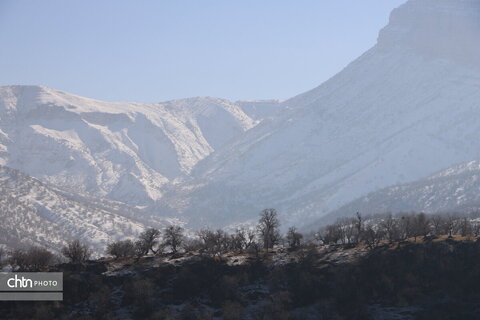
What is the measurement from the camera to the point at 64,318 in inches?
5817

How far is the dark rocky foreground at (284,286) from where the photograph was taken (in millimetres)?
154375

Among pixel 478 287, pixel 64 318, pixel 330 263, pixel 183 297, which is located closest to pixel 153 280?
pixel 183 297

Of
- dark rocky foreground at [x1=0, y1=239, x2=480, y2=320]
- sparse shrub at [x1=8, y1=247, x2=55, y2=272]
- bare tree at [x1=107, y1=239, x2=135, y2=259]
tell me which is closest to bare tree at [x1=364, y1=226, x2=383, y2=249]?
dark rocky foreground at [x1=0, y1=239, x2=480, y2=320]

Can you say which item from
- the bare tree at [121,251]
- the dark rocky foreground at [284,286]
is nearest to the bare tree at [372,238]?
the dark rocky foreground at [284,286]

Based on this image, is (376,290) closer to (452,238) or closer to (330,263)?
(330,263)

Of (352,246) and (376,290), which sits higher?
(352,246)

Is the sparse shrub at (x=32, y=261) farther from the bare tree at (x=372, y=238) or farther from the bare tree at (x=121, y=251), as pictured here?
the bare tree at (x=372, y=238)

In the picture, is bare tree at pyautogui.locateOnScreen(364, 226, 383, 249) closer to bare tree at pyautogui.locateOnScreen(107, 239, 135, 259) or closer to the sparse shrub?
bare tree at pyautogui.locateOnScreen(107, 239, 135, 259)

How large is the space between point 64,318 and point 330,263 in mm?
63870

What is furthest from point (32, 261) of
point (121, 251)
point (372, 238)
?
point (372, 238)

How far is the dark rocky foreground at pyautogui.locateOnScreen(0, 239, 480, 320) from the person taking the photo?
506 feet

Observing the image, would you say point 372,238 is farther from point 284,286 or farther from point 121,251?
point 121,251

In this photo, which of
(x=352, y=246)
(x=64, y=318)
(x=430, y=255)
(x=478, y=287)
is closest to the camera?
(x=64, y=318)

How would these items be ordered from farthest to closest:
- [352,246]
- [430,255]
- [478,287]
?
[352,246], [430,255], [478,287]
